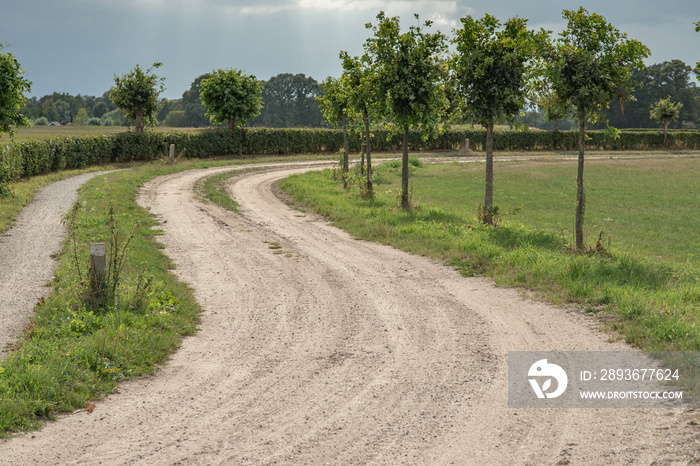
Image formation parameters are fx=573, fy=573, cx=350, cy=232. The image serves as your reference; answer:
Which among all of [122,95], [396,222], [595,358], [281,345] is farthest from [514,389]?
[122,95]

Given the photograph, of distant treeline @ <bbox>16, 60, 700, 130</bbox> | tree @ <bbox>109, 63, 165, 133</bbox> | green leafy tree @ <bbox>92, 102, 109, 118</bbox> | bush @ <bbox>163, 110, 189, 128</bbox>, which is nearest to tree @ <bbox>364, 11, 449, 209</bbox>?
tree @ <bbox>109, 63, 165, 133</bbox>

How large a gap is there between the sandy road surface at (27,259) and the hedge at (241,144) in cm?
275

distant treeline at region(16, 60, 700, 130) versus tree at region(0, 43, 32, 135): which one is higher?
distant treeline at region(16, 60, 700, 130)

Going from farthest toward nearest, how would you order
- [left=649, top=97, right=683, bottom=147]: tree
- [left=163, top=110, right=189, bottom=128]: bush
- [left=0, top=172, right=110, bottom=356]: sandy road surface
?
[left=163, top=110, right=189, bottom=128]: bush, [left=649, top=97, right=683, bottom=147]: tree, [left=0, top=172, right=110, bottom=356]: sandy road surface

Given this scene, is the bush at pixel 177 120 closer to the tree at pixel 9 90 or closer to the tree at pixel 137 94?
the tree at pixel 137 94

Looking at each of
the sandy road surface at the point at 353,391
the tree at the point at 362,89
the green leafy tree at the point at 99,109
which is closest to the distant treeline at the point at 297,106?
the green leafy tree at the point at 99,109

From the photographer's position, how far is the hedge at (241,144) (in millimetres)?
27141

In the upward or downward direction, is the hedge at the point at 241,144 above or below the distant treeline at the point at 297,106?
below

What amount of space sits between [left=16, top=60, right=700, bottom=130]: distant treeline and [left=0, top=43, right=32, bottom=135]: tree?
70.1 meters

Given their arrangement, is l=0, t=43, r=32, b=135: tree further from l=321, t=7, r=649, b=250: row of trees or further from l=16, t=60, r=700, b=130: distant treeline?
l=16, t=60, r=700, b=130: distant treeline

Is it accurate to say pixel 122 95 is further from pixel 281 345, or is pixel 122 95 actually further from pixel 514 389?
pixel 514 389

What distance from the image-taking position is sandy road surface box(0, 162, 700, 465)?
16.9ft

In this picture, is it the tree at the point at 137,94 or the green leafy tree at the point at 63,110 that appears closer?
the tree at the point at 137,94

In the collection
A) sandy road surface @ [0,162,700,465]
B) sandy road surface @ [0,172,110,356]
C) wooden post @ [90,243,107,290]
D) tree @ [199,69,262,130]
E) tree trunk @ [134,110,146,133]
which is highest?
tree @ [199,69,262,130]
